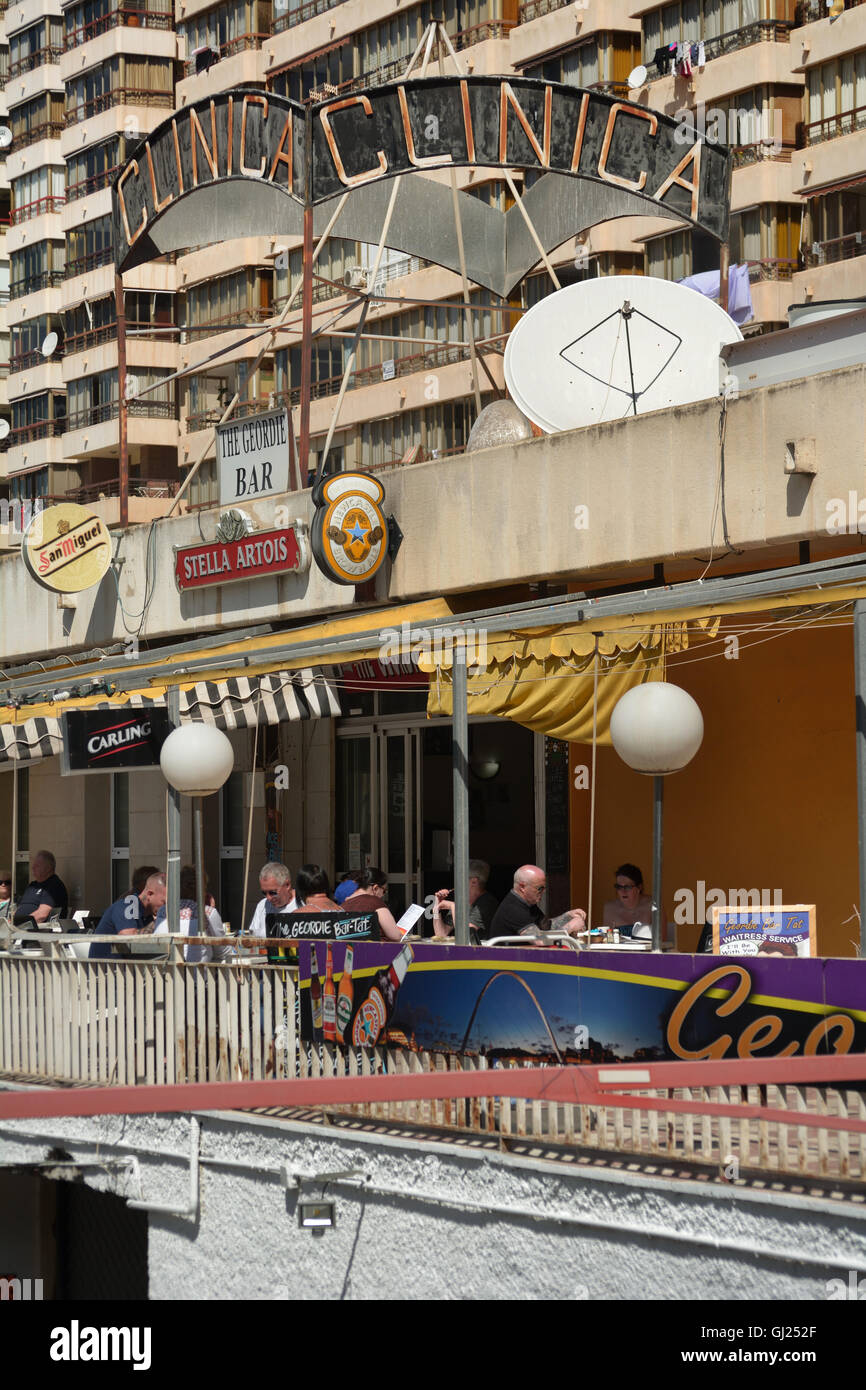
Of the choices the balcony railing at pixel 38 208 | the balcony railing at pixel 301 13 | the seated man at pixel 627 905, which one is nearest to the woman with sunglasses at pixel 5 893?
the seated man at pixel 627 905

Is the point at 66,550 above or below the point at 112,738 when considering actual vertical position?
above

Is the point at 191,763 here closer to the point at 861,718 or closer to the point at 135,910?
the point at 135,910

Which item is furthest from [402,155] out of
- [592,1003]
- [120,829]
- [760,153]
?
[760,153]

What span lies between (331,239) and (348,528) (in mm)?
15490

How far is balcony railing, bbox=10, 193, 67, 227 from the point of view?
59222mm

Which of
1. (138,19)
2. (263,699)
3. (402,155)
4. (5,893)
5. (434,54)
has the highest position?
(138,19)

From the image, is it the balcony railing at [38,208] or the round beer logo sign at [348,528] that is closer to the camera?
the round beer logo sign at [348,528]

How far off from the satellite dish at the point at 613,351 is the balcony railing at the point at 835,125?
81.5 ft

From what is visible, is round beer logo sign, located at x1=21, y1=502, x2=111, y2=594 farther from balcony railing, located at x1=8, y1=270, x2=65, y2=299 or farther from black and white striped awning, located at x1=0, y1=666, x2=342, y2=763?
balcony railing, located at x1=8, y1=270, x2=65, y2=299

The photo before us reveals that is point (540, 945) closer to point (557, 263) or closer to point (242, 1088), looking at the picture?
point (242, 1088)

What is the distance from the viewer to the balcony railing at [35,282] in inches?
2334

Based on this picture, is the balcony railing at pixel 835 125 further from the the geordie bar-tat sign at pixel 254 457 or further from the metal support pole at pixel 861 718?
Result: the metal support pole at pixel 861 718

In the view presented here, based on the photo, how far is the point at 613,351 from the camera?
1611 cm

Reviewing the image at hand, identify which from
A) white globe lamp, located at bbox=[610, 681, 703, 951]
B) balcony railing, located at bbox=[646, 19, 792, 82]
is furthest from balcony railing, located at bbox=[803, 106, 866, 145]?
white globe lamp, located at bbox=[610, 681, 703, 951]
